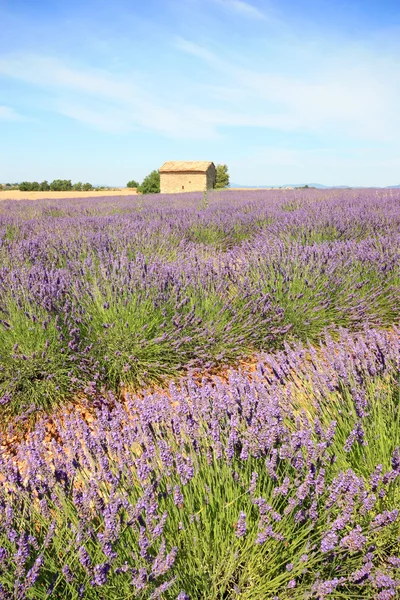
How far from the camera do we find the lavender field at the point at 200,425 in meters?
0.99

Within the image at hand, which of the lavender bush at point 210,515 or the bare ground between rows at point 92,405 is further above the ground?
the lavender bush at point 210,515

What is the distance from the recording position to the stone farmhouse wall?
3216cm

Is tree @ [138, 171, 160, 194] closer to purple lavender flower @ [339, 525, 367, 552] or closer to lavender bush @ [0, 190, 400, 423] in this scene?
lavender bush @ [0, 190, 400, 423]

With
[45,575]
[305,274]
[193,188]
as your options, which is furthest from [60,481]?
[193,188]

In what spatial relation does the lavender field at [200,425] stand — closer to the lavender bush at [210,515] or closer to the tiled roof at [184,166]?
the lavender bush at [210,515]

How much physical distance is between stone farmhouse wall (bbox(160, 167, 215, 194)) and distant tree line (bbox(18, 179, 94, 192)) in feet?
39.2

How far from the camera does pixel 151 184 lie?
3556 centimetres

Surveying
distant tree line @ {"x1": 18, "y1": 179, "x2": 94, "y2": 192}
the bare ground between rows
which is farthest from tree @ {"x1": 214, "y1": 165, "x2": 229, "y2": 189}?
the bare ground between rows

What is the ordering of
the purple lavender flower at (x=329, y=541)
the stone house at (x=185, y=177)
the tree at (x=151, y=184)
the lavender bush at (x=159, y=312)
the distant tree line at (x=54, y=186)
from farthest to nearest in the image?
the distant tree line at (x=54, y=186) → the tree at (x=151, y=184) → the stone house at (x=185, y=177) → the lavender bush at (x=159, y=312) → the purple lavender flower at (x=329, y=541)

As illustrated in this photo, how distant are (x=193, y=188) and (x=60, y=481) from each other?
32.5 meters

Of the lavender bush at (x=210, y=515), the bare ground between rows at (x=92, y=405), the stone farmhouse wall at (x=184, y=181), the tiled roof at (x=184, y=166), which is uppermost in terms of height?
the tiled roof at (x=184, y=166)

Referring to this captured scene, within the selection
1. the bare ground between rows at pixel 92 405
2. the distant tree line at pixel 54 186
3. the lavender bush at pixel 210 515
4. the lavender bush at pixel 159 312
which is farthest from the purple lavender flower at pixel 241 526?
the distant tree line at pixel 54 186

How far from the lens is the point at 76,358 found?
2463 mm

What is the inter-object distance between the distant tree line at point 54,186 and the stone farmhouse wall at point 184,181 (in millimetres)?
11960
